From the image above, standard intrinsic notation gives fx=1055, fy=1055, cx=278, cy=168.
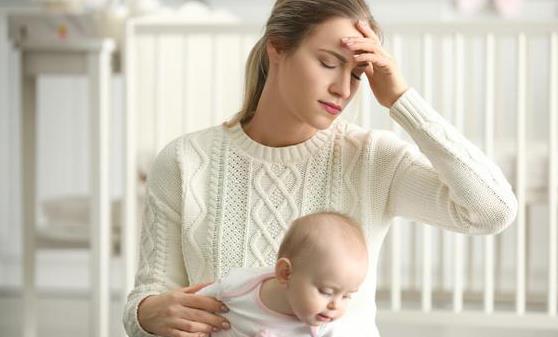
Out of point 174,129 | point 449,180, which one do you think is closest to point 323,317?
point 449,180

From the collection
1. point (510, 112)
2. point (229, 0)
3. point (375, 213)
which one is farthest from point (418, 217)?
point (229, 0)

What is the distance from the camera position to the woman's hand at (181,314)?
1570 millimetres

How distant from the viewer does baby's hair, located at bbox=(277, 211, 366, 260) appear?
1.41 meters

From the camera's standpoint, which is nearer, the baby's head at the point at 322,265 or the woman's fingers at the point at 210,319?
the baby's head at the point at 322,265

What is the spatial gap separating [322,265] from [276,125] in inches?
16.2

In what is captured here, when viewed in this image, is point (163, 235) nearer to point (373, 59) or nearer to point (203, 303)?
point (203, 303)

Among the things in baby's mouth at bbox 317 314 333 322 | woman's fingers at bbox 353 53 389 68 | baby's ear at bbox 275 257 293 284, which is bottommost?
baby's mouth at bbox 317 314 333 322

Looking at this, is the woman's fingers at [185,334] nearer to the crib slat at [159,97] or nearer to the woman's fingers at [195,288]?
the woman's fingers at [195,288]

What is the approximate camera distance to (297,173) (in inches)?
68.9

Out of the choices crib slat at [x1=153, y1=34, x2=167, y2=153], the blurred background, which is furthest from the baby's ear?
crib slat at [x1=153, y1=34, x2=167, y2=153]

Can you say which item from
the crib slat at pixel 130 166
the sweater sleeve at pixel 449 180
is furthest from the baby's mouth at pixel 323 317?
the crib slat at pixel 130 166

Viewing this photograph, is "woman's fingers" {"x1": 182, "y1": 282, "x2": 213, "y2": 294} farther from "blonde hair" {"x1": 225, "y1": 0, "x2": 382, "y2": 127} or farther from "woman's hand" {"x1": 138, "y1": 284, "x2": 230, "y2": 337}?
"blonde hair" {"x1": 225, "y1": 0, "x2": 382, "y2": 127}

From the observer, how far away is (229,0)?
454cm

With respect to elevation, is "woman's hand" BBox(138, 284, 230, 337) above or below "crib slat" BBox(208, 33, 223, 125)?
below
